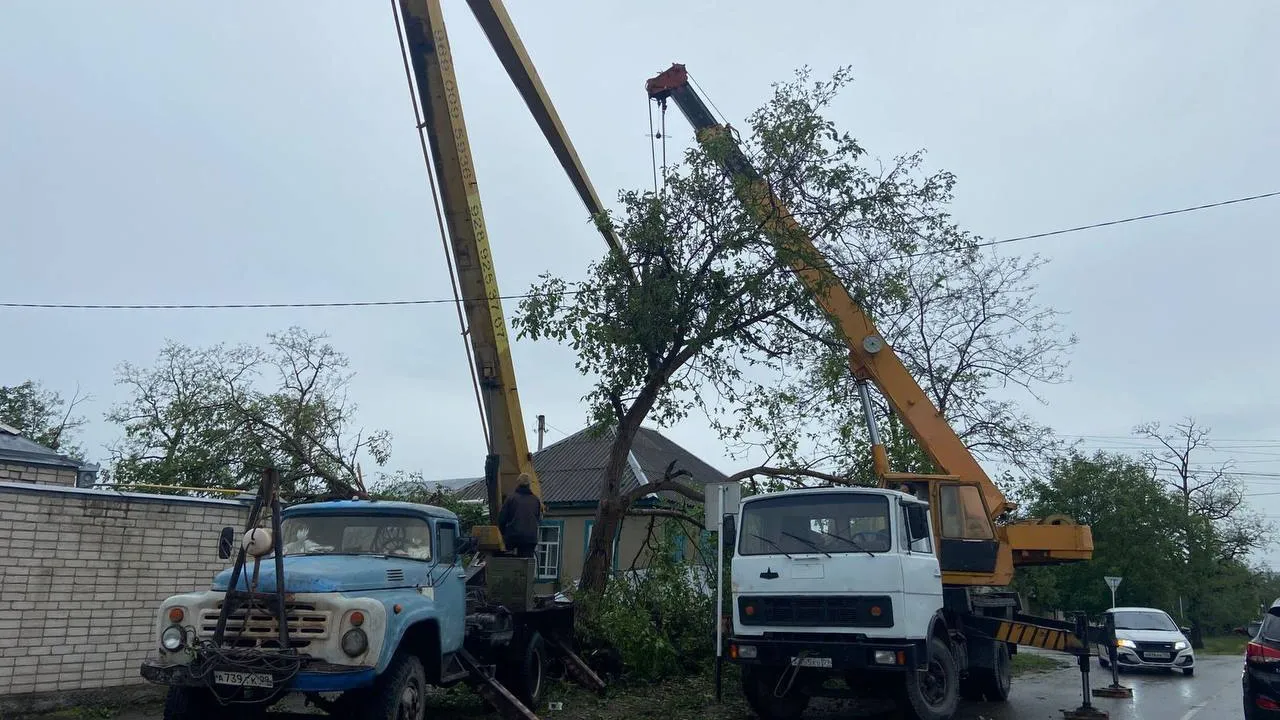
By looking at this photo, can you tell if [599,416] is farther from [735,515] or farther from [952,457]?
[952,457]

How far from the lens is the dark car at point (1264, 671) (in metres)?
8.14

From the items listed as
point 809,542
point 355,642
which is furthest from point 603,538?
point 355,642

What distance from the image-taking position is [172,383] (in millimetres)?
28016

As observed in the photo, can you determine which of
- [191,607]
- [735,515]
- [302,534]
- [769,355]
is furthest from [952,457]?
[191,607]

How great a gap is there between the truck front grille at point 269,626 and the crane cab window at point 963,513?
7.53 m

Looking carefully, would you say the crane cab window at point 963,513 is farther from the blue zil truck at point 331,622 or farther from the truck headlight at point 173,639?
the truck headlight at point 173,639

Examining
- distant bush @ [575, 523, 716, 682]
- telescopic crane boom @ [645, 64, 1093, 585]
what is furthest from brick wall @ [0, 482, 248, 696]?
telescopic crane boom @ [645, 64, 1093, 585]

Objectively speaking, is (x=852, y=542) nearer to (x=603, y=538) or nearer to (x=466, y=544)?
(x=466, y=544)

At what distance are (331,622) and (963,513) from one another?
7867mm

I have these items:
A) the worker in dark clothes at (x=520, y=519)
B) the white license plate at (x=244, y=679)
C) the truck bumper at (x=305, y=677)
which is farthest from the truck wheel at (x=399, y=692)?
the worker in dark clothes at (x=520, y=519)

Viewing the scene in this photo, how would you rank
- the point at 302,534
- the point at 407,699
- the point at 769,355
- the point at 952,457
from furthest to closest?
the point at 769,355 < the point at 952,457 < the point at 302,534 < the point at 407,699

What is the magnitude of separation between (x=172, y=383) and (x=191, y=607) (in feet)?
78.7

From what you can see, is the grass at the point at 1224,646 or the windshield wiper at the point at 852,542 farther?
the grass at the point at 1224,646

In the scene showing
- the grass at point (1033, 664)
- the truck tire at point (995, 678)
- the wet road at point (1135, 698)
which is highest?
the truck tire at point (995, 678)
